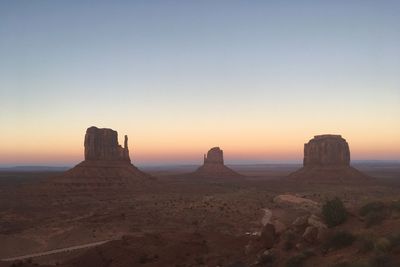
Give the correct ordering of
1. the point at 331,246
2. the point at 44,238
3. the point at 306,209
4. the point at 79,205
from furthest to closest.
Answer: the point at 79,205 < the point at 306,209 < the point at 44,238 < the point at 331,246

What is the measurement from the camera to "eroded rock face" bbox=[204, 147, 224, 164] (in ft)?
518

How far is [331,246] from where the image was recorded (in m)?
15.2

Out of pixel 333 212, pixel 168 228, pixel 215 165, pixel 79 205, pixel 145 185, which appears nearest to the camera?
pixel 333 212

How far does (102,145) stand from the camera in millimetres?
94062

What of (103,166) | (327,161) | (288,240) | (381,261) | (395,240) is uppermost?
(103,166)

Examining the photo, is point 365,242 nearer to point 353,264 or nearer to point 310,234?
point 353,264

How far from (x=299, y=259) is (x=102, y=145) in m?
83.1

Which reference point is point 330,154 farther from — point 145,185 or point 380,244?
point 380,244

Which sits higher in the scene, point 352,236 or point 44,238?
point 352,236

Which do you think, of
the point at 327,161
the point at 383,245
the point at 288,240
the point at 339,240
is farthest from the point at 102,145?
the point at 383,245

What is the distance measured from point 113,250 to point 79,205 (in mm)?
42979

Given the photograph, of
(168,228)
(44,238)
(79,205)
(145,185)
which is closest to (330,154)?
(145,185)

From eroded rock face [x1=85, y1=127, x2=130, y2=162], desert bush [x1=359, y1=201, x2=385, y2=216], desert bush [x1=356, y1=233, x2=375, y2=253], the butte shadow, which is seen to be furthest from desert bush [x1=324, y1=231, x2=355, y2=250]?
the butte shadow

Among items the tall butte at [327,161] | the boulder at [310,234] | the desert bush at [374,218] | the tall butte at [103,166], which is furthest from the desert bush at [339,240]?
the tall butte at [327,161]
